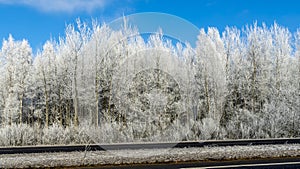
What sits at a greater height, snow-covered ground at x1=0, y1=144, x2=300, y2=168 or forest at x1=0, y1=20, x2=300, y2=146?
forest at x1=0, y1=20, x2=300, y2=146

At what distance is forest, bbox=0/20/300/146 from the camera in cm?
921

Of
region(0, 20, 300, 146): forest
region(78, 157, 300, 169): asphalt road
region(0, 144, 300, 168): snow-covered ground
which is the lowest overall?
region(78, 157, 300, 169): asphalt road

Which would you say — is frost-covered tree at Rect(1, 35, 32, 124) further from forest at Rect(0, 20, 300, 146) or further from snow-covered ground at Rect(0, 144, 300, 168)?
snow-covered ground at Rect(0, 144, 300, 168)

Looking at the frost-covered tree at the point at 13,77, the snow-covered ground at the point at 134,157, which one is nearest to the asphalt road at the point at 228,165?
the snow-covered ground at the point at 134,157

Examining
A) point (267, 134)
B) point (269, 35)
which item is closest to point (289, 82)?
point (269, 35)

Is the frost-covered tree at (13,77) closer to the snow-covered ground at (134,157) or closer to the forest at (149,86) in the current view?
the forest at (149,86)

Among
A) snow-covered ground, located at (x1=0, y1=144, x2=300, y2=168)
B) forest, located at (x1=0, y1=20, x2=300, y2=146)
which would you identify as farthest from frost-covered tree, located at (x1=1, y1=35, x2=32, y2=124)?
snow-covered ground, located at (x1=0, y1=144, x2=300, y2=168)

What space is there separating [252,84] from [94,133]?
23.0 m

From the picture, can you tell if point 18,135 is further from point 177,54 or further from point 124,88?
point 177,54

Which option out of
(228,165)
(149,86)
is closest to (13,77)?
(149,86)

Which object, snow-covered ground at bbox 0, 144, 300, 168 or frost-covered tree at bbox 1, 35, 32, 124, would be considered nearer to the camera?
snow-covered ground at bbox 0, 144, 300, 168

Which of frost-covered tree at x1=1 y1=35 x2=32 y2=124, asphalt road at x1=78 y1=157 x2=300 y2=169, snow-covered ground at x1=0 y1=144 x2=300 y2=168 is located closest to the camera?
asphalt road at x1=78 y1=157 x2=300 y2=169

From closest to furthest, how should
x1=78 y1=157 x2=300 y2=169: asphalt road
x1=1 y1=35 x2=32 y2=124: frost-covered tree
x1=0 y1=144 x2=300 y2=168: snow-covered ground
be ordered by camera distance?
x1=78 y1=157 x2=300 y2=169: asphalt road, x1=0 y1=144 x2=300 y2=168: snow-covered ground, x1=1 y1=35 x2=32 y2=124: frost-covered tree

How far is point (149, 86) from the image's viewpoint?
32.7 feet
